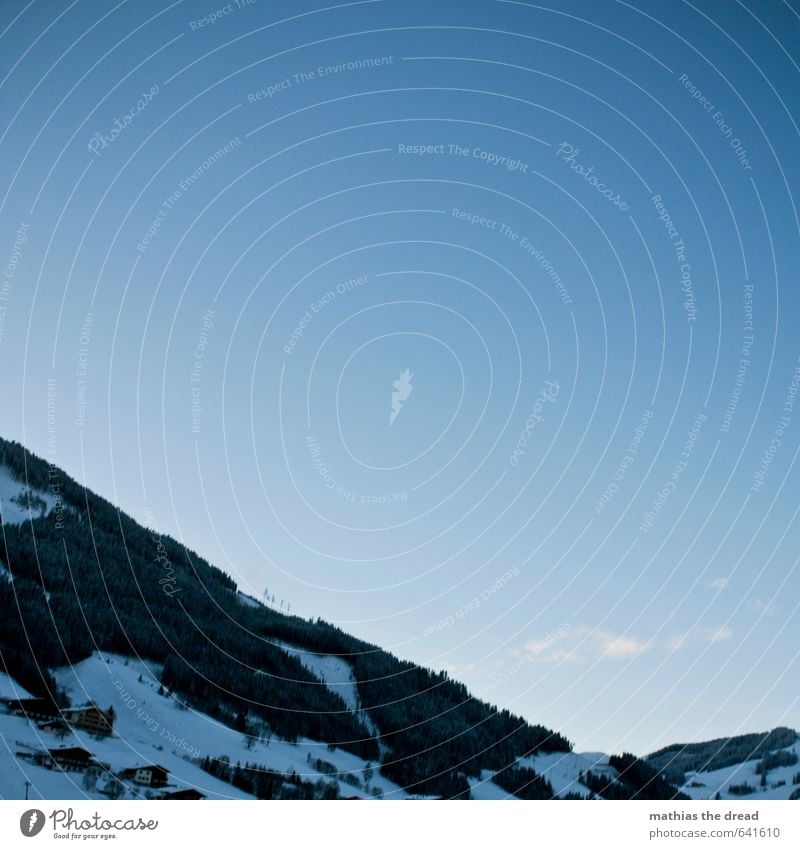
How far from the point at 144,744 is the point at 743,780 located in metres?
34.4

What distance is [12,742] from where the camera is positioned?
1151 inches

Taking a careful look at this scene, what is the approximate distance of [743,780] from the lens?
53375 millimetres

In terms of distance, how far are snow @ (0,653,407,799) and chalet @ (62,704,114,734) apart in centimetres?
57

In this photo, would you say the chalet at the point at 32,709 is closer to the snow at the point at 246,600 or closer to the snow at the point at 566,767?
the snow at the point at 566,767

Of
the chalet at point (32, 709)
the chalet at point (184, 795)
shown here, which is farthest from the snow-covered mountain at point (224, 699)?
the chalet at point (184, 795)

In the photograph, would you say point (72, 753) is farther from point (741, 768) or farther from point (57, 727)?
point (741, 768)

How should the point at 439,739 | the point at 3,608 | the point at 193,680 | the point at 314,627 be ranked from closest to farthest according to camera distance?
the point at 3,608 → the point at 193,680 → the point at 439,739 → the point at 314,627

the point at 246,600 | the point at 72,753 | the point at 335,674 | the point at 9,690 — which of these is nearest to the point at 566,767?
the point at 335,674

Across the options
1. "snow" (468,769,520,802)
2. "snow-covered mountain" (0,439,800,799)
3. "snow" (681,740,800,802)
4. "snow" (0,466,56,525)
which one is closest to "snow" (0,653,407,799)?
"snow-covered mountain" (0,439,800,799)

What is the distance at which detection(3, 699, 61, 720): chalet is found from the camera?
32438 mm

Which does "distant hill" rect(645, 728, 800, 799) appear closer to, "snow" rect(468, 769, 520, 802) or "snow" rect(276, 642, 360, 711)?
"snow" rect(468, 769, 520, 802)
